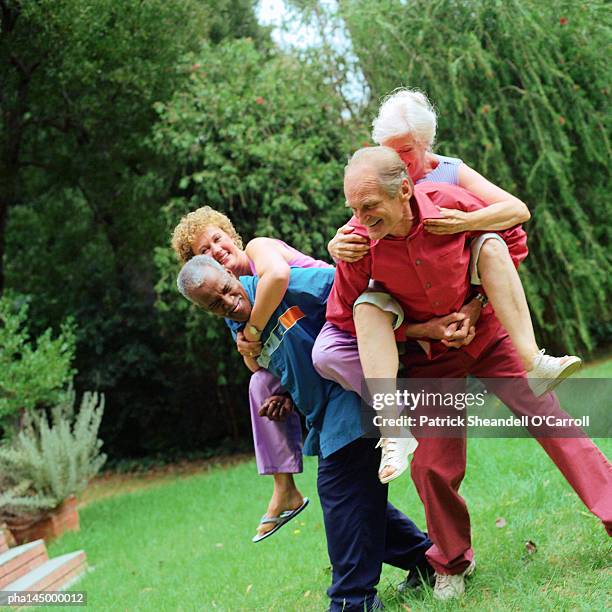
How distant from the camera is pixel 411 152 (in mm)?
3336

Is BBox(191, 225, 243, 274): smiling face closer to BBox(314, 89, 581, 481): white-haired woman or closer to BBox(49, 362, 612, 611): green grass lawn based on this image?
BBox(314, 89, 581, 481): white-haired woman

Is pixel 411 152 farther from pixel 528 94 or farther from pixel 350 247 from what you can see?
pixel 528 94

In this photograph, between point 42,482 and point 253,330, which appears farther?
point 42,482

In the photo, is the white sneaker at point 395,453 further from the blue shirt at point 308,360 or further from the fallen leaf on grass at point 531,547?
the fallen leaf on grass at point 531,547

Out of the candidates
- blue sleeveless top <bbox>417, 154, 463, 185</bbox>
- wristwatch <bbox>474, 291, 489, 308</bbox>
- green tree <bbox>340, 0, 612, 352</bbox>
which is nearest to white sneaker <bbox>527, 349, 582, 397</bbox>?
wristwatch <bbox>474, 291, 489, 308</bbox>

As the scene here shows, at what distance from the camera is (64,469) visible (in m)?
8.20

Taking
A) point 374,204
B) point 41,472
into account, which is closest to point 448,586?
point 374,204

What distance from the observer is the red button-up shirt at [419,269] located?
294 centimetres

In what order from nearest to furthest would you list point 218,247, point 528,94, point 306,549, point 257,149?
point 218,247 < point 306,549 < point 528,94 < point 257,149

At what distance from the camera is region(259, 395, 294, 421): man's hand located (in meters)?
3.37

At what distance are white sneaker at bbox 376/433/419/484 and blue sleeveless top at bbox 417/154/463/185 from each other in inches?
39.5

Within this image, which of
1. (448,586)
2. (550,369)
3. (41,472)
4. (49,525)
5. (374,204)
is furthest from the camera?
(49,525)

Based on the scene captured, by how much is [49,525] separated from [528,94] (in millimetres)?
6602

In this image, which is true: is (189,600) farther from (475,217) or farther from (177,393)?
(177,393)
